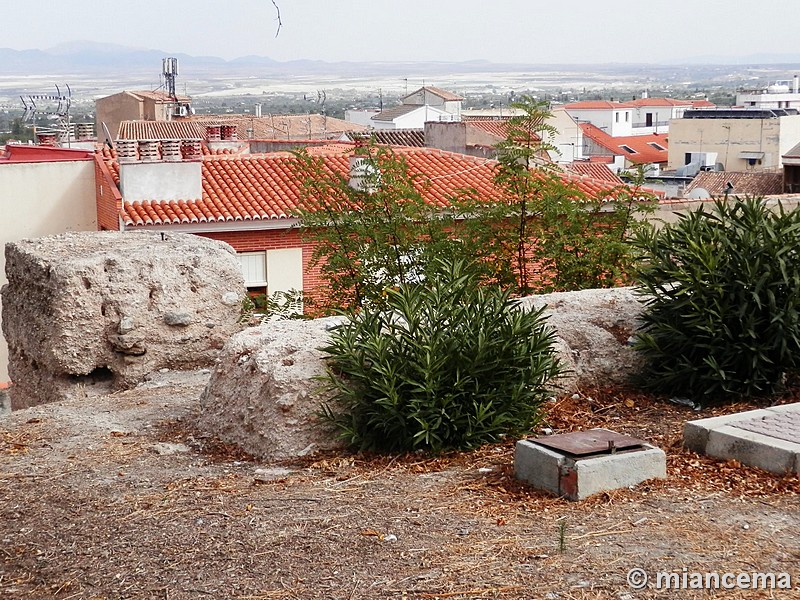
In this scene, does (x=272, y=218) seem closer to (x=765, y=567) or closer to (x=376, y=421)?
(x=376, y=421)

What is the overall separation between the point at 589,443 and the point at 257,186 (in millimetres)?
19253

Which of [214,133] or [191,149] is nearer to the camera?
[191,149]

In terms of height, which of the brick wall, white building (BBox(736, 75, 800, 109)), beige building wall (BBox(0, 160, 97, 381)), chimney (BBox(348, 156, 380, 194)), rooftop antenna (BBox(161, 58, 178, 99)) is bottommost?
the brick wall

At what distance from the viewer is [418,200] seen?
10.3 metres

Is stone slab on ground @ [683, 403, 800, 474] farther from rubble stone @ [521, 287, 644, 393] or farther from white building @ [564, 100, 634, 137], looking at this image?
white building @ [564, 100, 634, 137]

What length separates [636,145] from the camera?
84.6 m

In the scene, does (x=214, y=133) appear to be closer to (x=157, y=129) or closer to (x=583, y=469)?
(x=157, y=129)

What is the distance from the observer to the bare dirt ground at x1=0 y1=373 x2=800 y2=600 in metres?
4.46

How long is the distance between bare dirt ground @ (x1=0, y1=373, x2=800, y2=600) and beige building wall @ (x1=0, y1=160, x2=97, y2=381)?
62.6 ft

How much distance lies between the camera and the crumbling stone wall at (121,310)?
9.69 meters

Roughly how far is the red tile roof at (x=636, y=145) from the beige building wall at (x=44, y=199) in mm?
54025

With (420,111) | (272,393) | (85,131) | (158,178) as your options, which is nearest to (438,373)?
(272,393)

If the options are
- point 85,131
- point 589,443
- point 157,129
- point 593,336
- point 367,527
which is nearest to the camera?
point 367,527

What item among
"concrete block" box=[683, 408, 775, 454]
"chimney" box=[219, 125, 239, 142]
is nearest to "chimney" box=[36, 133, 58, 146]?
"chimney" box=[219, 125, 239, 142]
